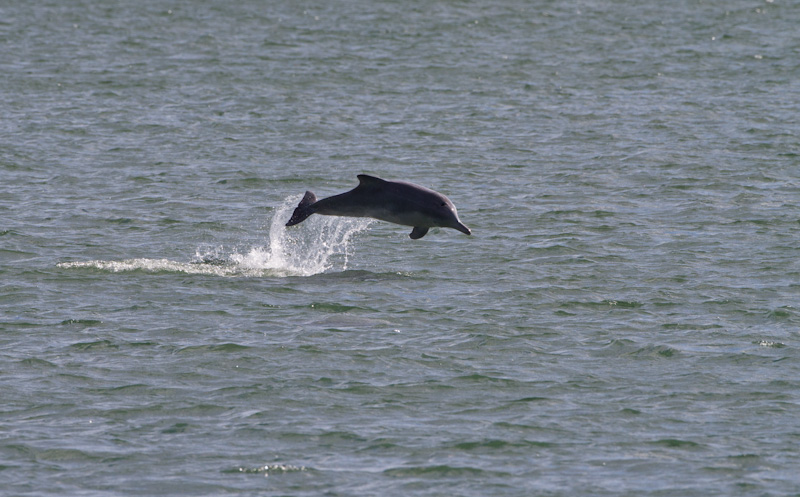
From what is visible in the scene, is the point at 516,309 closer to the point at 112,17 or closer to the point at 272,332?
the point at 272,332

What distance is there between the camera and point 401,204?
18984mm

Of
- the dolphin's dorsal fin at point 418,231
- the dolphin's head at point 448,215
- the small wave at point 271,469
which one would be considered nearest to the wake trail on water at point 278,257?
the dolphin's dorsal fin at point 418,231

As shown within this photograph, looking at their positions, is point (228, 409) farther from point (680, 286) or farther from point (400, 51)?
point (400, 51)

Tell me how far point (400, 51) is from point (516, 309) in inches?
1128

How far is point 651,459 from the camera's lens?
41.5 ft

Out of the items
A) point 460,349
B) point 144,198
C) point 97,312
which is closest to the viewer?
point 460,349

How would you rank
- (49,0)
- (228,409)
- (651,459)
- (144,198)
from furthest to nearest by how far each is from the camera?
1. (49,0)
2. (144,198)
3. (228,409)
4. (651,459)

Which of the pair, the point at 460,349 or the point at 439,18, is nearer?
the point at 460,349

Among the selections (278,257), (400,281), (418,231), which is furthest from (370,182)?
(278,257)

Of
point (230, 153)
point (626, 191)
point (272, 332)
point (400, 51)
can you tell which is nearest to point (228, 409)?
point (272, 332)

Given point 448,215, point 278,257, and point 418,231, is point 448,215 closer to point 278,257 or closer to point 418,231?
point 418,231

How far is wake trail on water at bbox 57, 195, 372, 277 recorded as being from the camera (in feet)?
66.0

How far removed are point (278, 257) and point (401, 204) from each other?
302 cm

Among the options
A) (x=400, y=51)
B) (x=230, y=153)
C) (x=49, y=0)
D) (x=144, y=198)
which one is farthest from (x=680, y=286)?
(x=49, y=0)
